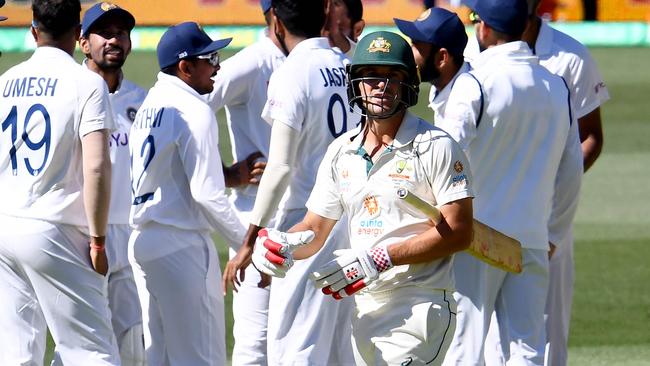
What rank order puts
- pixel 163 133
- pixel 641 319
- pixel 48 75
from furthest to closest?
pixel 641 319
pixel 163 133
pixel 48 75

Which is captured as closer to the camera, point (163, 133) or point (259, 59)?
point (163, 133)

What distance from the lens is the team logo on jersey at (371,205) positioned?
16.7ft

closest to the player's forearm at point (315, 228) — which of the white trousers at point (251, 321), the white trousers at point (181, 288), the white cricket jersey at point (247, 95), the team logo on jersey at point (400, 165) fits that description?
the team logo on jersey at point (400, 165)

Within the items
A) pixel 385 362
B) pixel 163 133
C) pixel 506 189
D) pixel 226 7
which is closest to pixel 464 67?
pixel 506 189

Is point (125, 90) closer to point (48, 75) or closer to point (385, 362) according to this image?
point (48, 75)

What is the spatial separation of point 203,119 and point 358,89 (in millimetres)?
1625

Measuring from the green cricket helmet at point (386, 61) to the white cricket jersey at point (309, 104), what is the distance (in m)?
1.18

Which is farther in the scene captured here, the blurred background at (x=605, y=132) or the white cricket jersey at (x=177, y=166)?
the blurred background at (x=605, y=132)

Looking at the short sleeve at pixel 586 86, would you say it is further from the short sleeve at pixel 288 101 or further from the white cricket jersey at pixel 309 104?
the short sleeve at pixel 288 101

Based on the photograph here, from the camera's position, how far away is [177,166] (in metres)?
6.63

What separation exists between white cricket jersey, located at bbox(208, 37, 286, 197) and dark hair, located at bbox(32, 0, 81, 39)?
4.34 feet

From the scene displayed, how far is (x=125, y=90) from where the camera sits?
733 centimetres

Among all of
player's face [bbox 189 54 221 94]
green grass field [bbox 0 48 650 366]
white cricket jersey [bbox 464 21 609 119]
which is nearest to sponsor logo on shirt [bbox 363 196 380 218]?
player's face [bbox 189 54 221 94]

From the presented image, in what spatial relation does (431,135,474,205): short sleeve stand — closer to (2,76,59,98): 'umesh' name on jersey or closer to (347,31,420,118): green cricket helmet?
(347,31,420,118): green cricket helmet
